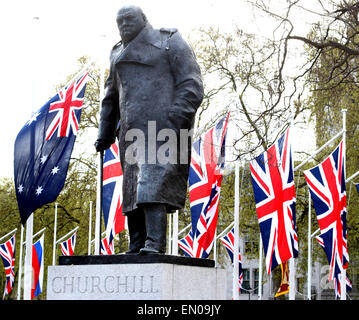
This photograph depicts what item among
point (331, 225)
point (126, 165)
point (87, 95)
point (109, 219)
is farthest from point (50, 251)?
point (126, 165)

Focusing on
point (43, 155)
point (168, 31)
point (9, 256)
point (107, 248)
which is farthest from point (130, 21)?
point (9, 256)

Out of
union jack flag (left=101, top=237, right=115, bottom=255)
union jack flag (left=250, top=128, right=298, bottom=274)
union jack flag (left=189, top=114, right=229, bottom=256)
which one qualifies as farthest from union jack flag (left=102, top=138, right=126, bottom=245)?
union jack flag (left=250, top=128, right=298, bottom=274)

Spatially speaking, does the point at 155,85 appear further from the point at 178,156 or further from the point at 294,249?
the point at 294,249

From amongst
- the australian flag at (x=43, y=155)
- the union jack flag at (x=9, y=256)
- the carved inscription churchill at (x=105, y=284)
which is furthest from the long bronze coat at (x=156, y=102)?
the union jack flag at (x=9, y=256)

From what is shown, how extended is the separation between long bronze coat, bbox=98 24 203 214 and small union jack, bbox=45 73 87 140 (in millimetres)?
6342

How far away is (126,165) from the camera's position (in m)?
7.75

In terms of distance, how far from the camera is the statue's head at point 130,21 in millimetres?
7742

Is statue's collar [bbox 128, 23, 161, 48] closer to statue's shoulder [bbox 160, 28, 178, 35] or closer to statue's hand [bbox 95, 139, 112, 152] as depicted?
statue's shoulder [bbox 160, 28, 178, 35]

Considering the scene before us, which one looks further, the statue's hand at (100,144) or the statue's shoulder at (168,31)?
the statue's hand at (100,144)

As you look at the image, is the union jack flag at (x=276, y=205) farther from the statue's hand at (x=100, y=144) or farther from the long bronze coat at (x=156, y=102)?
the long bronze coat at (x=156, y=102)

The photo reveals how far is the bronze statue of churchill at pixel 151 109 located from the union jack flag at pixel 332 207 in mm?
9608

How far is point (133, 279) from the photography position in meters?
6.77

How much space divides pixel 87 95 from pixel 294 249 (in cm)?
1825

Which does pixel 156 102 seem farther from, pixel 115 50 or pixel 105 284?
pixel 105 284
